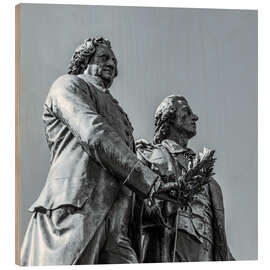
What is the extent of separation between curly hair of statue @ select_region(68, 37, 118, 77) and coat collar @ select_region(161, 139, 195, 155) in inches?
33.5

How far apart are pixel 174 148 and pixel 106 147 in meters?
1.08

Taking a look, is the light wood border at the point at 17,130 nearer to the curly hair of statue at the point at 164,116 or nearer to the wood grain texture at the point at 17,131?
the wood grain texture at the point at 17,131

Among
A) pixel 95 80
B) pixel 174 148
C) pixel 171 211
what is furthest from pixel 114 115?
pixel 174 148

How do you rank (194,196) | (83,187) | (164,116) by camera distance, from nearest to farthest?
1. (83,187)
2. (194,196)
3. (164,116)

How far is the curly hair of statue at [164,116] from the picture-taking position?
7.86 meters

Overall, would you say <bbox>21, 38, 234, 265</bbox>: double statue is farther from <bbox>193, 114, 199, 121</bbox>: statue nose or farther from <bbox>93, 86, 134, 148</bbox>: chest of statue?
<bbox>193, 114, 199, 121</bbox>: statue nose

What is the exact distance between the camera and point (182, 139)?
796cm

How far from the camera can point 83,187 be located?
6.86 metres

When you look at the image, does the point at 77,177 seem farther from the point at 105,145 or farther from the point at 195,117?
the point at 195,117

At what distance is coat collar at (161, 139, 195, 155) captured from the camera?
788 cm

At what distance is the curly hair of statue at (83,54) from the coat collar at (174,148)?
0.85 meters

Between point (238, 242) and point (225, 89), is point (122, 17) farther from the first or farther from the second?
point (238, 242)

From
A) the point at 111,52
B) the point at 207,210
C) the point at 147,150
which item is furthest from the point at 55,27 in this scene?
the point at 207,210

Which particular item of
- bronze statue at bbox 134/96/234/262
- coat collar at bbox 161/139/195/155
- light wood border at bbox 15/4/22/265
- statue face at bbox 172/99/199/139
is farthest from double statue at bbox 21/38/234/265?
statue face at bbox 172/99/199/139
